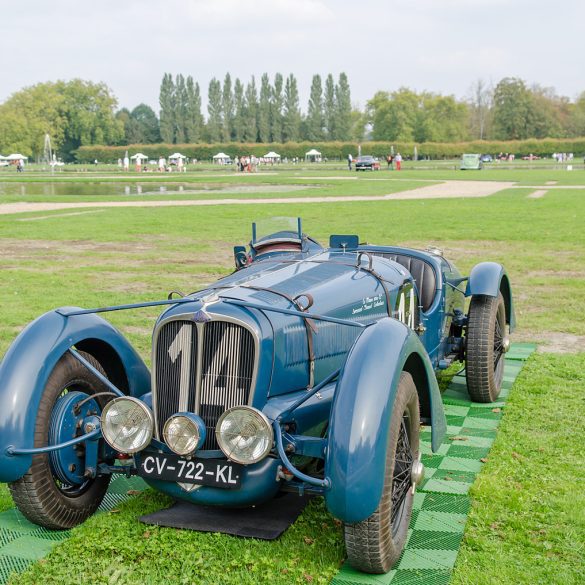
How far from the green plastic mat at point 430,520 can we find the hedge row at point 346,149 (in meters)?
98.3

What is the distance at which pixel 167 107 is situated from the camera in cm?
12556

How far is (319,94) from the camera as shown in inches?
4867

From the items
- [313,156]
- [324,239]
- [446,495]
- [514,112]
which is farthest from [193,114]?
[446,495]

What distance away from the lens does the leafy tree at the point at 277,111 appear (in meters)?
122

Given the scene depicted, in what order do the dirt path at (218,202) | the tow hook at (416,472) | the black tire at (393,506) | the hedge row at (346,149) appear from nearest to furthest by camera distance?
the black tire at (393,506) → the tow hook at (416,472) → the dirt path at (218,202) → the hedge row at (346,149)

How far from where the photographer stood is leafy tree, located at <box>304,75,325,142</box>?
12219 cm

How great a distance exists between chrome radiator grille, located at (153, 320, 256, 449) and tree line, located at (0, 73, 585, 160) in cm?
10894

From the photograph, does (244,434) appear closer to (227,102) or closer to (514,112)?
(514,112)

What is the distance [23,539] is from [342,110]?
122 meters

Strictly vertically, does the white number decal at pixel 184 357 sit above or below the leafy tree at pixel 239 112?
below

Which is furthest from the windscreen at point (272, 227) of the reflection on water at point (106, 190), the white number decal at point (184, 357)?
the reflection on water at point (106, 190)

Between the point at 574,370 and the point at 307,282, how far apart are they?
13.0 feet

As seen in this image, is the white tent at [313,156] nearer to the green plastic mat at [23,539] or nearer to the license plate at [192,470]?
the green plastic mat at [23,539]

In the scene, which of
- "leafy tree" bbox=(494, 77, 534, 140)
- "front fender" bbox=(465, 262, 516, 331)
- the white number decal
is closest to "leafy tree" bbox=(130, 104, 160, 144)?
"leafy tree" bbox=(494, 77, 534, 140)
